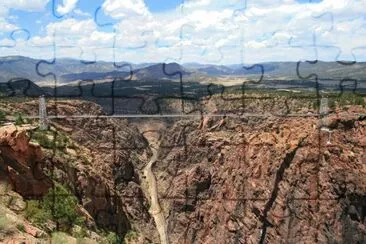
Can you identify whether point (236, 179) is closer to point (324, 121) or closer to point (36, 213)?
point (324, 121)

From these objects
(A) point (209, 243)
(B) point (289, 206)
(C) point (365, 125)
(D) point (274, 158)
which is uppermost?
(C) point (365, 125)

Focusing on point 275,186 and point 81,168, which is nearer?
point 81,168

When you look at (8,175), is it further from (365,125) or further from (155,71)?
(155,71)

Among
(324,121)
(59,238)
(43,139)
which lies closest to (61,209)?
(59,238)

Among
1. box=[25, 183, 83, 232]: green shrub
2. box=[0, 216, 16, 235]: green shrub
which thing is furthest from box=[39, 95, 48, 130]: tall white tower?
box=[0, 216, 16, 235]: green shrub

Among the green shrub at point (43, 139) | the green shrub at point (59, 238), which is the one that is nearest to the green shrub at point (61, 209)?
the green shrub at point (59, 238)

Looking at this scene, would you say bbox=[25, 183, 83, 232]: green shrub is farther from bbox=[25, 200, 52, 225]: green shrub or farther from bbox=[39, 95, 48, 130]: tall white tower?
bbox=[39, 95, 48, 130]: tall white tower

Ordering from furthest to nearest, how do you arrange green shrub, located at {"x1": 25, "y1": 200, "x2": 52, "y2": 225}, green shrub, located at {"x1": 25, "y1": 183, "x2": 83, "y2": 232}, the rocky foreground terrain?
the rocky foreground terrain, green shrub, located at {"x1": 25, "y1": 183, "x2": 83, "y2": 232}, green shrub, located at {"x1": 25, "y1": 200, "x2": 52, "y2": 225}

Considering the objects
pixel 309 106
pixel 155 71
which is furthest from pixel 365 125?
pixel 155 71
